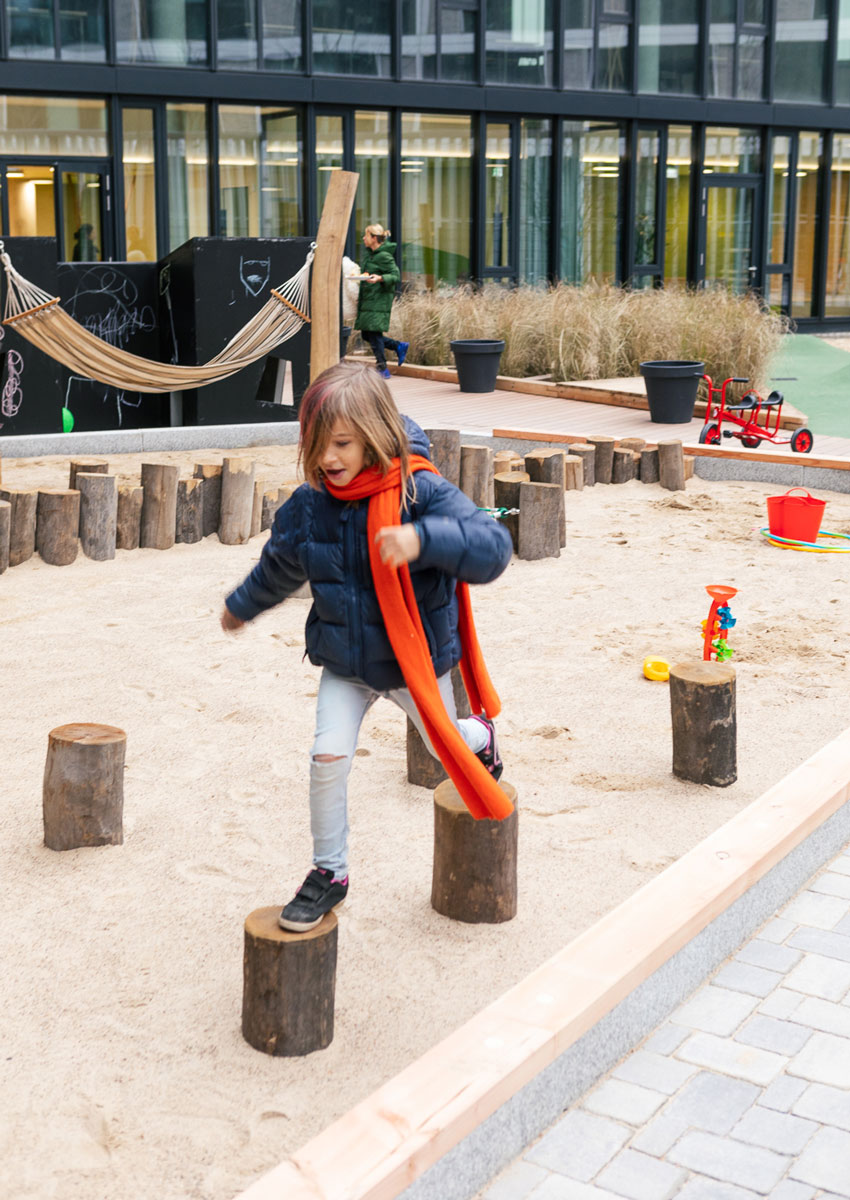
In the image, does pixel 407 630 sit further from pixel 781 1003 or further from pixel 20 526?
pixel 20 526

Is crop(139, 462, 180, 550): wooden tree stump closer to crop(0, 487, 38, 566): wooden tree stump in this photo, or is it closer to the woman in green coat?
crop(0, 487, 38, 566): wooden tree stump

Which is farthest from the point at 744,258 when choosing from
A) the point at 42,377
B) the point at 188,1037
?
the point at 188,1037

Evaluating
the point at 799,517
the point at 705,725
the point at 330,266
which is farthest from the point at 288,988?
the point at 330,266

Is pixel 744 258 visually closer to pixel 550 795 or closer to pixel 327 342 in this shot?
pixel 327 342

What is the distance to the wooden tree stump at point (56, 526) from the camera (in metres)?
7.71

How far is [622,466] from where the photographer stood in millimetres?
10453

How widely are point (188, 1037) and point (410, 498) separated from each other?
132 centimetres

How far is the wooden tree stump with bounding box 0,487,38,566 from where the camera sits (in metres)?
7.62

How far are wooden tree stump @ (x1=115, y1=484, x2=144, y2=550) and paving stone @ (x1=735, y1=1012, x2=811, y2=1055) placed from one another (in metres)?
5.64

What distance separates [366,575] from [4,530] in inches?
186

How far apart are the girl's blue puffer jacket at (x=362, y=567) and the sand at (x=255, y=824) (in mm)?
761

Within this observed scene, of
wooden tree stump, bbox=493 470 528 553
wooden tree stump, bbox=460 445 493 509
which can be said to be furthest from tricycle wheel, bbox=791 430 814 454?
wooden tree stump, bbox=493 470 528 553

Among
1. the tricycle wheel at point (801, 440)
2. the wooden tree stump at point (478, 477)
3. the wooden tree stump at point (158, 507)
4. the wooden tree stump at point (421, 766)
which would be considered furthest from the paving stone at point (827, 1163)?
the tricycle wheel at point (801, 440)

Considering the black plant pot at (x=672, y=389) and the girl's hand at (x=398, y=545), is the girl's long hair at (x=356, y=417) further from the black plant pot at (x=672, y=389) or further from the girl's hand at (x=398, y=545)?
the black plant pot at (x=672, y=389)
